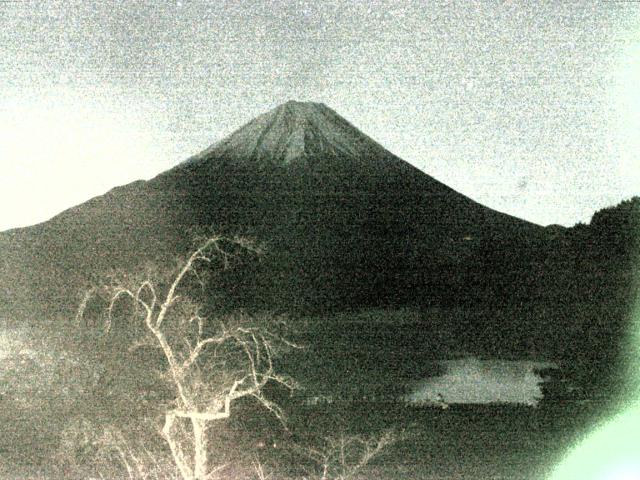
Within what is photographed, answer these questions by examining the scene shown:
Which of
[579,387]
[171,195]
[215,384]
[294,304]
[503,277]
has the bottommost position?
[215,384]

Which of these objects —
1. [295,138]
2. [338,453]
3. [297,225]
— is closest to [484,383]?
[338,453]

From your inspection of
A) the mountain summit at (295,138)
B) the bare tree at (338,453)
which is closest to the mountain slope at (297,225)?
the mountain summit at (295,138)

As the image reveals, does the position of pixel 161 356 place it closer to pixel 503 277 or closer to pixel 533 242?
pixel 503 277

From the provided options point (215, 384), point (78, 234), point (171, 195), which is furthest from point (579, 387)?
point (171, 195)

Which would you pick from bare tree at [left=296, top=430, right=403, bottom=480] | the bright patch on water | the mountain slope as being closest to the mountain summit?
the mountain slope

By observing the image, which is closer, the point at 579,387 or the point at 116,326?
the point at 579,387

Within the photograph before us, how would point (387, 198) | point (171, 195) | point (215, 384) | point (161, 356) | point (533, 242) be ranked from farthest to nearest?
point (387, 198)
point (171, 195)
point (533, 242)
point (161, 356)
point (215, 384)

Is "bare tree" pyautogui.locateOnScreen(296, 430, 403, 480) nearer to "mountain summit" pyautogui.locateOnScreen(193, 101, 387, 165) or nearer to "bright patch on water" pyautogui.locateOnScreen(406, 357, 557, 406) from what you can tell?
"bright patch on water" pyautogui.locateOnScreen(406, 357, 557, 406)

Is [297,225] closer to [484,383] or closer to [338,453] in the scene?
[484,383]
